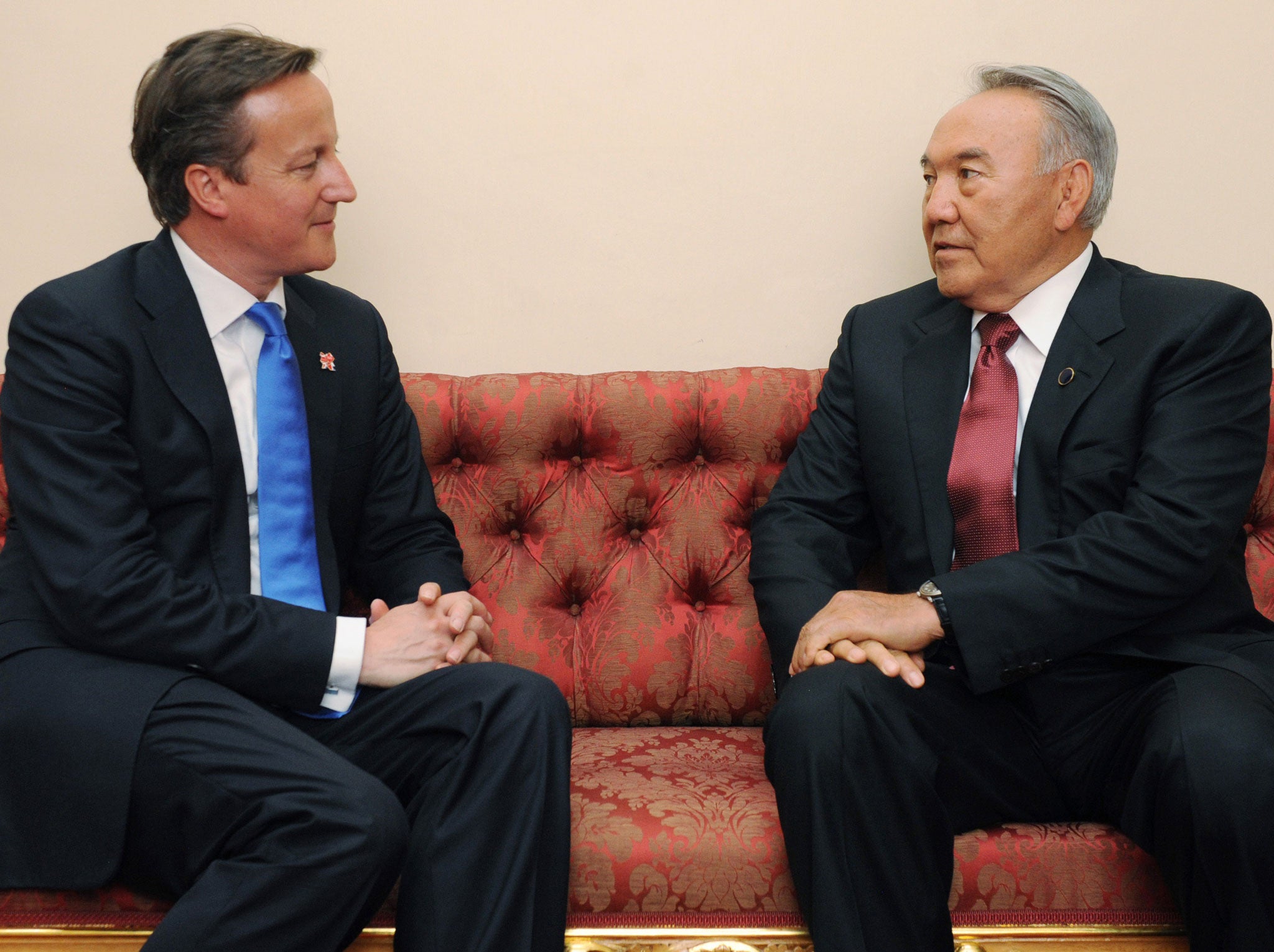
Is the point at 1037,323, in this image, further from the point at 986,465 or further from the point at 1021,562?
the point at 1021,562

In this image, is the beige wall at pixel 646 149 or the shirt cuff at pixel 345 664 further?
the beige wall at pixel 646 149

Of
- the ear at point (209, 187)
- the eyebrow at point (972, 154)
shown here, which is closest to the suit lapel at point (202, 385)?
the ear at point (209, 187)

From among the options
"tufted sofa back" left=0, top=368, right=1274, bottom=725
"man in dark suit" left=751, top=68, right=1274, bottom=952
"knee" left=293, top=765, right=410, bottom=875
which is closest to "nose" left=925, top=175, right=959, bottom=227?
"man in dark suit" left=751, top=68, right=1274, bottom=952

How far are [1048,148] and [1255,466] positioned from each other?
0.66 m

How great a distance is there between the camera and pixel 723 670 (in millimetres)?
2076

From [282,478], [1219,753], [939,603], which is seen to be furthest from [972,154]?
[282,478]

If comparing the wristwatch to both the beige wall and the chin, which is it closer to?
the chin

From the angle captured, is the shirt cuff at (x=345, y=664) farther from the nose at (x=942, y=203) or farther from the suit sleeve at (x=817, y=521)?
the nose at (x=942, y=203)

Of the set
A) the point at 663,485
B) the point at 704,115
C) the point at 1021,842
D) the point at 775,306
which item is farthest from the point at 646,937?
the point at 704,115

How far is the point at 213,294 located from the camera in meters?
1.80

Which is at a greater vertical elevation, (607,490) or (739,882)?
(607,490)

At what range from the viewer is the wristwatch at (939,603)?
1675 millimetres

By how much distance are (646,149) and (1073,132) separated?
882 mm

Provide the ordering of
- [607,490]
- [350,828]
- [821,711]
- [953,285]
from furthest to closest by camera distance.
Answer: [607,490]
[953,285]
[821,711]
[350,828]
